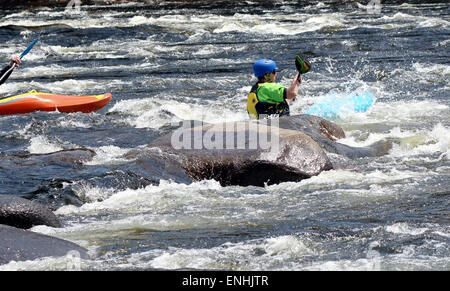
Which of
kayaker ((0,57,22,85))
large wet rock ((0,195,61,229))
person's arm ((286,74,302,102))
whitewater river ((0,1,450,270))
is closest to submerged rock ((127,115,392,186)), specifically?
whitewater river ((0,1,450,270))

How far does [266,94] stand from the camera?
7.88 metres

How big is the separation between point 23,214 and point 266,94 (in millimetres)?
3342

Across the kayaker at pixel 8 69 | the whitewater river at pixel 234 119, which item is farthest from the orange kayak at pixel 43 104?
the kayaker at pixel 8 69

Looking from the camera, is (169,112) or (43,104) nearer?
(169,112)

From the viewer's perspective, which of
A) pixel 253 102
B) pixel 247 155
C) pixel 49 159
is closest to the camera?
pixel 247 155

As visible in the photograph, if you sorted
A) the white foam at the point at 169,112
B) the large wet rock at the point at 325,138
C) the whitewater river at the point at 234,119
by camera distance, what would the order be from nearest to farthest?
the whitewater river at the point at 234,119
the large wet rock at the point at 325,138
the white foam at the point at 169,112

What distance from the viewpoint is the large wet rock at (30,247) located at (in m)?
4.52

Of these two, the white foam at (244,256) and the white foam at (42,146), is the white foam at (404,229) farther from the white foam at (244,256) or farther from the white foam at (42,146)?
the white foam at (42,146)

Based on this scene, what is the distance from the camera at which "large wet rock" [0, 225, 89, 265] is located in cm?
452

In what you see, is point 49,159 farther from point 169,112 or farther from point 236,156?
point 169,112

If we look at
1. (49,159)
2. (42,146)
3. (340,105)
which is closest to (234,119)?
(340,105)

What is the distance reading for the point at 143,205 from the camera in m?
6.11

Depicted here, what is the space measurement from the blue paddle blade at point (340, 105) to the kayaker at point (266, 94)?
1979mm

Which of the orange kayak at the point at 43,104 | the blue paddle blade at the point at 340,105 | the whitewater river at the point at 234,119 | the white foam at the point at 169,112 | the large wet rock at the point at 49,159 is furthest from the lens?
the orange kayak at the point at 43,104
